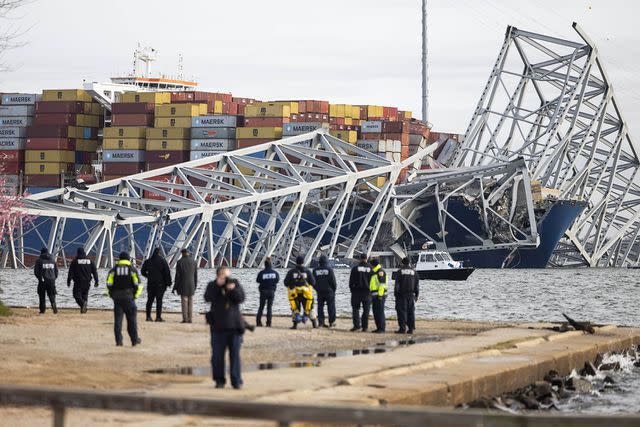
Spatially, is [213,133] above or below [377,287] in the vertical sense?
above

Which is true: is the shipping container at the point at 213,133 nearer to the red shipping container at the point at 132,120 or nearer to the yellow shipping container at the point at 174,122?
the yellow shipping container at the point at 174,122

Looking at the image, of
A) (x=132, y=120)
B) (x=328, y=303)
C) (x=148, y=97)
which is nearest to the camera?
(x=328, y=303)

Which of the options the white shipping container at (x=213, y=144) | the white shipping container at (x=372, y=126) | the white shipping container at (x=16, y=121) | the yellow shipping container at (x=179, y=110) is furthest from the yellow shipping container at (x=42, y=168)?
the white shipping container at (x=372, y=126)

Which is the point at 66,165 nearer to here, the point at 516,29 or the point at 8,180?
the point at 8,180

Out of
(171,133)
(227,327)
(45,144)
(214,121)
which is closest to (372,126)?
(214,121)

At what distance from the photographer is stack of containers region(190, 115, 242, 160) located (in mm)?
113938

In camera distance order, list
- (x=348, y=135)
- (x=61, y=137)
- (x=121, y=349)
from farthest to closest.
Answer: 1. (x=61, y=137)
2. (x=348, y=135)
3. (x=121, y=349)

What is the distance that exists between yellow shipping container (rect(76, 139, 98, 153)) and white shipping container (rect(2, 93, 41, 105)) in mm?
5771

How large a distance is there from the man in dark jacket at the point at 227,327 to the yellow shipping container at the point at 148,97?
10481cm

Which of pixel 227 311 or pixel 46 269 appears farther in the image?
pixel 46 269

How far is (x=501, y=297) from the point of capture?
60750 millimetres

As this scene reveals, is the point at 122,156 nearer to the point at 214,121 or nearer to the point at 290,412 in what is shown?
the point at 214,121

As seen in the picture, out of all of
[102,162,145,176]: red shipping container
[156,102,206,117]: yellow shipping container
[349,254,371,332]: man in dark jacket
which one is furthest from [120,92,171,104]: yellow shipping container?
[349,254,371,332]: man in dark jacket

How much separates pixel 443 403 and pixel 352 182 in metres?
66.6
